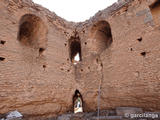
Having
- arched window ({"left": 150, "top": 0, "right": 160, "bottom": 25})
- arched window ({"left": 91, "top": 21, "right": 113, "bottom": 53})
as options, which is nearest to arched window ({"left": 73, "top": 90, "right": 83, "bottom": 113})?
arched window ({"left": 91, "top": 21, "right": 113, "bottom": 53})

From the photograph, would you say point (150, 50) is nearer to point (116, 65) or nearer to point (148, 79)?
point (148, 79)

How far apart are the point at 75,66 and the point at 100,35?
279 centimetres

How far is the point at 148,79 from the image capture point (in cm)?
423

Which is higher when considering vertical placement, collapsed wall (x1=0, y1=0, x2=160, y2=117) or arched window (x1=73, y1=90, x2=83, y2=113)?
collapsed wall (x1=0, y1=0, x2=160, y2=117)

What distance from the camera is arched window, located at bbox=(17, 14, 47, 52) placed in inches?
234

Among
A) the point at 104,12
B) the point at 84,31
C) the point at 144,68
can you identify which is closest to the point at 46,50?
the point at 84,31

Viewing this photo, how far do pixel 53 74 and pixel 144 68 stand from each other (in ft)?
14.0

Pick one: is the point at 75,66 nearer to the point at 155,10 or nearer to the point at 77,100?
the point at 155,10

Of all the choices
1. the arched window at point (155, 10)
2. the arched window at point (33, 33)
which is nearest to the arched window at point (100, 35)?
the arched window at point (155, 10)

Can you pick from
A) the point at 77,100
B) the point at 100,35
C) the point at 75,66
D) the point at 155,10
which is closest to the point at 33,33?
the point at 75,66

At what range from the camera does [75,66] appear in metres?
7.37

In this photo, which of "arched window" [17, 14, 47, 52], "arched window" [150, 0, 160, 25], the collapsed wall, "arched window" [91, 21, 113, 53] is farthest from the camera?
"arched window" [91, 21, 113, 53]

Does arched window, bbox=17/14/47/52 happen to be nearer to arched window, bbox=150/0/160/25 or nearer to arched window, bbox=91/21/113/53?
arched window, bbox=91/21/113/53

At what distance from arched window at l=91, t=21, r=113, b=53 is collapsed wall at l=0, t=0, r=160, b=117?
68 mm
